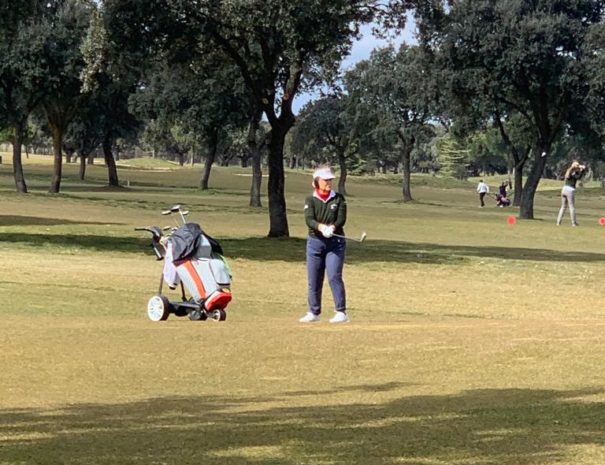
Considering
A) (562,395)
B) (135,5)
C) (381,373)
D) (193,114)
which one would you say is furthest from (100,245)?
(193,114)

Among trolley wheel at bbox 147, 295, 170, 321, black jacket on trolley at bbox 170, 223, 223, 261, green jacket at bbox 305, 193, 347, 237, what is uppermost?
green jacket at bbox 305, 193, 347, 237

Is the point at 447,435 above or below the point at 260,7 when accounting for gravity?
below

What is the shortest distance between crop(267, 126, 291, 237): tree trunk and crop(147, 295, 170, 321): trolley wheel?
63.5 ft

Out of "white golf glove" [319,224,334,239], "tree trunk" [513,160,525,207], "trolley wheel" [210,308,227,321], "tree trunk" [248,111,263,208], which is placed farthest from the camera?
"tree trunk" [513,160,525,207]

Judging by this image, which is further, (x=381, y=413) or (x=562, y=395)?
(x=562, y=395)

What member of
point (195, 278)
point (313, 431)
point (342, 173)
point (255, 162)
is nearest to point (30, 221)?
point (255, 162)

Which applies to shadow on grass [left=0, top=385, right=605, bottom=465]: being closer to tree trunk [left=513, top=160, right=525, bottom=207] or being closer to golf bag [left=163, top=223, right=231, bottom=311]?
golf bag [left=163, top=223, right=231, bottom=311]

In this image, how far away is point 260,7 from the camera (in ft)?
96.1

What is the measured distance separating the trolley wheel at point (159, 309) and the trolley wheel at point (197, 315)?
455 mm

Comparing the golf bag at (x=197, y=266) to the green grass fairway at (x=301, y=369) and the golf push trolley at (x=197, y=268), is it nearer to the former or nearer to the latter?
the golf push trolley at (x=197, y=268)

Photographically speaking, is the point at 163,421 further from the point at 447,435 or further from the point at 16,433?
the point at 447,435

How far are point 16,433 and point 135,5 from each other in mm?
24346

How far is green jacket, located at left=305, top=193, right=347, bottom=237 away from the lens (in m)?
14.4

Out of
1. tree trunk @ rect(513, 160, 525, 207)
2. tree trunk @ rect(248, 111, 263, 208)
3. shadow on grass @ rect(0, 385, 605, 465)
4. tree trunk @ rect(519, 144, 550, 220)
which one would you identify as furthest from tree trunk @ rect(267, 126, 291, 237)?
tree trunk @ rect(513, 160, 525, 207)
